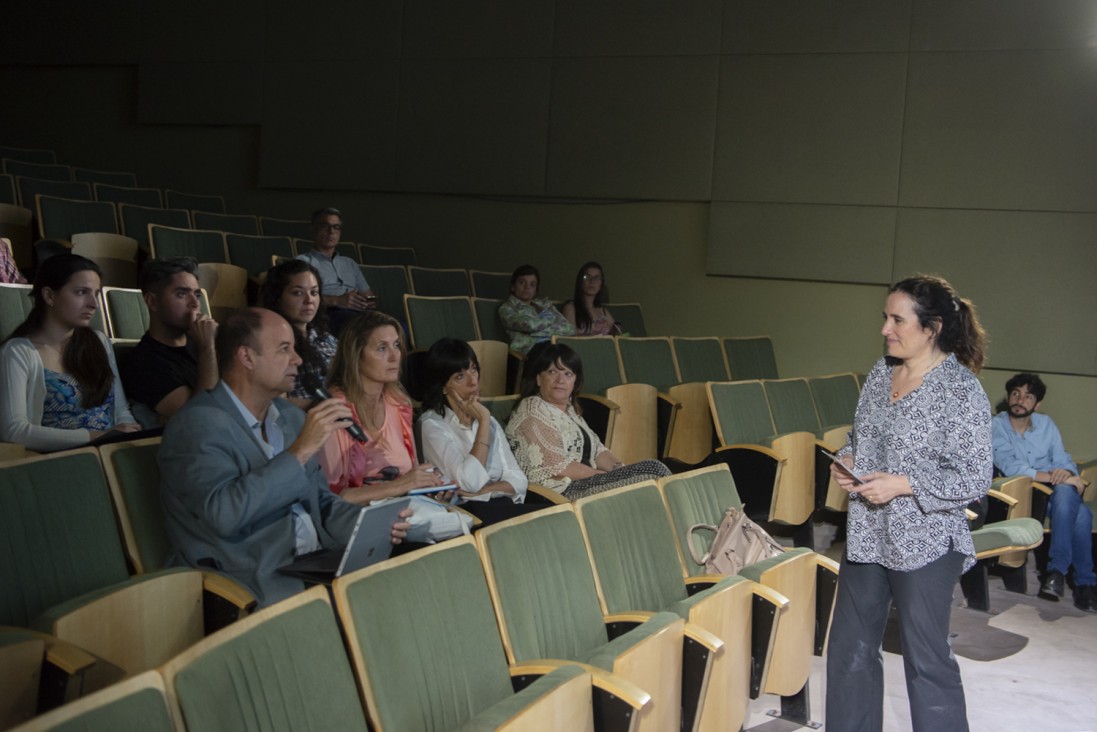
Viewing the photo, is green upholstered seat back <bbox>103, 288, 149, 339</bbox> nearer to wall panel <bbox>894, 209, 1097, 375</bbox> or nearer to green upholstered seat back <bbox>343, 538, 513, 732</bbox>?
green upholstered seat back <bbox>343, 538, 513, 732</bbox>

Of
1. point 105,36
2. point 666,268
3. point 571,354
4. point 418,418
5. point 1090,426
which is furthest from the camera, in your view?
point 105,36

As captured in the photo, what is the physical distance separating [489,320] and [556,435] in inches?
64.6

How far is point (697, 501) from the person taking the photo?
8.75 ft

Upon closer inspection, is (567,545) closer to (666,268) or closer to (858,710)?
(858,710)

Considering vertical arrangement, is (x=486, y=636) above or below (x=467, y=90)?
below

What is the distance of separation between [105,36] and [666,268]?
14.6 ft

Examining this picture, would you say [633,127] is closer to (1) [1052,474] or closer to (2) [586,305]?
(2) [586,305]

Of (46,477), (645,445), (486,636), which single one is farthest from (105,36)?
(486,636)

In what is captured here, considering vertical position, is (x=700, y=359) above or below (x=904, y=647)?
above

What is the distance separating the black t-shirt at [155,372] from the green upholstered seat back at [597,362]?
1.67 metres

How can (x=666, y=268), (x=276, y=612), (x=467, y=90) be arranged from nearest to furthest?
(x=276, y=612), (x=666, y=268), (x=467, y=90)

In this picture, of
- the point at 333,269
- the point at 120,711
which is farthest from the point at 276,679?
the point at 333,269

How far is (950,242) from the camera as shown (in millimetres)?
5527

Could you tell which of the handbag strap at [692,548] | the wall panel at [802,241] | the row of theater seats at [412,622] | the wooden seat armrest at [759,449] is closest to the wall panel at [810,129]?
the wall panel at [802,241]
